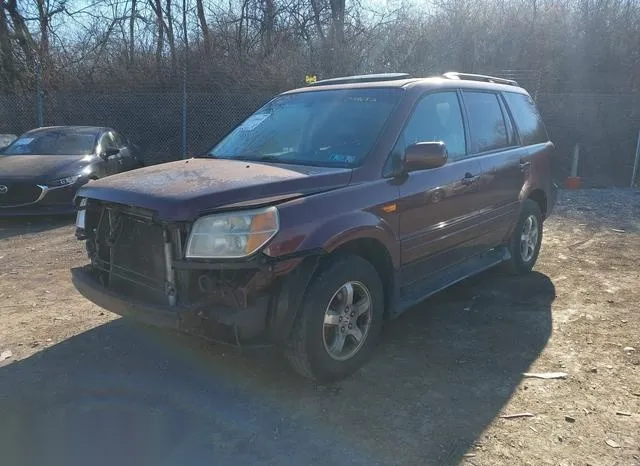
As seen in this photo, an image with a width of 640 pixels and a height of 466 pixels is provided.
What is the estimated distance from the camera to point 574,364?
3.91 meters

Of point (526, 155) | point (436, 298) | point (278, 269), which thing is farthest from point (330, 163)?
point (526, 155)

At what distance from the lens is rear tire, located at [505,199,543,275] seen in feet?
18.7

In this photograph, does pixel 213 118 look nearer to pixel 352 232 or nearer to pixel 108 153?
pixel 108 153

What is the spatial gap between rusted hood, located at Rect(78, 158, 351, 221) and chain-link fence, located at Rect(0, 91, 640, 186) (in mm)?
10209

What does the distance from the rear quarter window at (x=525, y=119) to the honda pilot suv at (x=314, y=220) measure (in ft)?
1.84

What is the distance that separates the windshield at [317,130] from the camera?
3.94 meters

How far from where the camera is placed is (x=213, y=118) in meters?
13.8

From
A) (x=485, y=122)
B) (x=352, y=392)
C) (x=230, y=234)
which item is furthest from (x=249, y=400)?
(x=485, y=122)

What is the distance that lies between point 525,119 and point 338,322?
3535mm

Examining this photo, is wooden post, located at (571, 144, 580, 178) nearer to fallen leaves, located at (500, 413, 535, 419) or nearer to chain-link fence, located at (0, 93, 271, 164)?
chain-link fence, located at (0, 93, 271, 164)

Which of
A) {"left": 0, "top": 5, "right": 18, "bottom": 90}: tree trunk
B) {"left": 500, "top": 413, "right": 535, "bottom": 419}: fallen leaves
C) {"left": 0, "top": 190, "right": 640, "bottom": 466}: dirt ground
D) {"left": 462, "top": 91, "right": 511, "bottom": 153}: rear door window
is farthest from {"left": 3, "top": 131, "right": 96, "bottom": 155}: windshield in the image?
{"left": 500, "top": 413, "right": 535, "bottom": 419}: fallen leaves

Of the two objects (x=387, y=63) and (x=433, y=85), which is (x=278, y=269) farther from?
(x=387, y=63)

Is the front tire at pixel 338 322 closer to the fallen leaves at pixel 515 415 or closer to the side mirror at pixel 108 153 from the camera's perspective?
the fallen leaves at pixel 515 415

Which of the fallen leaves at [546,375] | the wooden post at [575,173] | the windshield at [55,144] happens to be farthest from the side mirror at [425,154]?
the wooden post at [575,173]
